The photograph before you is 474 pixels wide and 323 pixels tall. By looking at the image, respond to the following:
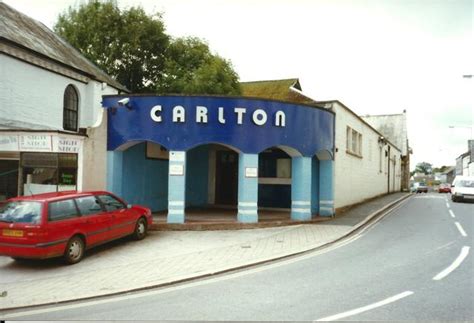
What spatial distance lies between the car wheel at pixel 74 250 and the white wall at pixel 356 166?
1076 cm

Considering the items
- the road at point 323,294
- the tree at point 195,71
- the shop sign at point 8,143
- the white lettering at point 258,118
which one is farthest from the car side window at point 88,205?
the tree at point 195,71

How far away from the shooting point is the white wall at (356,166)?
55.5ft

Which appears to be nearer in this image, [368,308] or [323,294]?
[368,308]

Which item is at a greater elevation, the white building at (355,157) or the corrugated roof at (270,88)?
the corrugated roof at (270,88)

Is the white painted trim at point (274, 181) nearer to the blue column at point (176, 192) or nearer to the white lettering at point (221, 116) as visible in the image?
the white lettering at point (221, 116)

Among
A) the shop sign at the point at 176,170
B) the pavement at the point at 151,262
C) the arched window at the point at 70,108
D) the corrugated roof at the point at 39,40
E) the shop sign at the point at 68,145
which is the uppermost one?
the corrugated roof at the point at 39,40

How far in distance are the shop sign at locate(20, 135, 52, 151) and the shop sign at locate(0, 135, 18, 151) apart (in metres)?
0.23

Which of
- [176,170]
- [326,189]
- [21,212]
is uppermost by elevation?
[176,170]

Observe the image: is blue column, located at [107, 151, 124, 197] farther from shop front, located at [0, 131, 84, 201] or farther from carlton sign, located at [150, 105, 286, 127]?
carlton sign, located at [150, 105, 286, 127]

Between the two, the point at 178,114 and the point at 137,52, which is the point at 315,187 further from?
the point at 137,52

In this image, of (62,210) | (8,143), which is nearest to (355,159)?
(62,210)

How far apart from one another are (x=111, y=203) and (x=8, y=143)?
4.23 m

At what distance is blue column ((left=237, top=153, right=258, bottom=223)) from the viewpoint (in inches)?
516

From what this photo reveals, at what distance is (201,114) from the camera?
1280 cm
